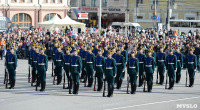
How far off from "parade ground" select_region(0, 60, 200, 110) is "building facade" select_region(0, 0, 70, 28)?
37043 mm

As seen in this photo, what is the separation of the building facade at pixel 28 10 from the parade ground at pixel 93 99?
122 ft

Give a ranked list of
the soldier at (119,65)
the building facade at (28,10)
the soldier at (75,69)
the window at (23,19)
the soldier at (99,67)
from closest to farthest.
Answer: the soldier at (75,69) < the soldier at (99,67) < the soldier at (119,65) < the building facade at (28,10) < the window at (23,19)

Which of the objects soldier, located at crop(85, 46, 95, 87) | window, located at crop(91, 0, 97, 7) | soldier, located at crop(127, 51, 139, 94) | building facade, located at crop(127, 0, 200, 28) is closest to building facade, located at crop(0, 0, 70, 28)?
window, located at crop(91, 0, 97, 7)

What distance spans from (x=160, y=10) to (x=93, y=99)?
5059 centimetres

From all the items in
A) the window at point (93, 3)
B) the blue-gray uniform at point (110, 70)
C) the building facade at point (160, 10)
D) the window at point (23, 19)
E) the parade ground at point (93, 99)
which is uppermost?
the window at point (93, 3)

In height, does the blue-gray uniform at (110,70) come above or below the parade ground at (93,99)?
above

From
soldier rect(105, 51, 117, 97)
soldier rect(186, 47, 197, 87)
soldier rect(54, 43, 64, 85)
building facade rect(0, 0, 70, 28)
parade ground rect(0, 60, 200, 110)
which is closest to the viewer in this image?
parade ground rect(0, 60, 200, 110)

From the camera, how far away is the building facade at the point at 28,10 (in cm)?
5825

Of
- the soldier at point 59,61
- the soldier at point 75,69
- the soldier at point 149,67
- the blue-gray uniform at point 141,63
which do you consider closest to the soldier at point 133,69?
the soldier at point 149,67

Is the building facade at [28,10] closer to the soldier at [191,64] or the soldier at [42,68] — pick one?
the soldier at [42,68]

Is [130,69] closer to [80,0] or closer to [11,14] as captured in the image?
[11,14]

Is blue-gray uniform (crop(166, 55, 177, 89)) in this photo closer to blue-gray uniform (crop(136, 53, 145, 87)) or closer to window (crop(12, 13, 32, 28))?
blue-gray uniform (crop(136, 53, 145, 87))

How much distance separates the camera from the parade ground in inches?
665

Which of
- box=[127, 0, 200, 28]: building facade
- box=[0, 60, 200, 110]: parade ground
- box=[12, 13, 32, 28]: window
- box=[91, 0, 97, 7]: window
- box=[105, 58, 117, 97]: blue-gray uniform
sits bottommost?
box=[0, 60, 200, 110]: parade ground
